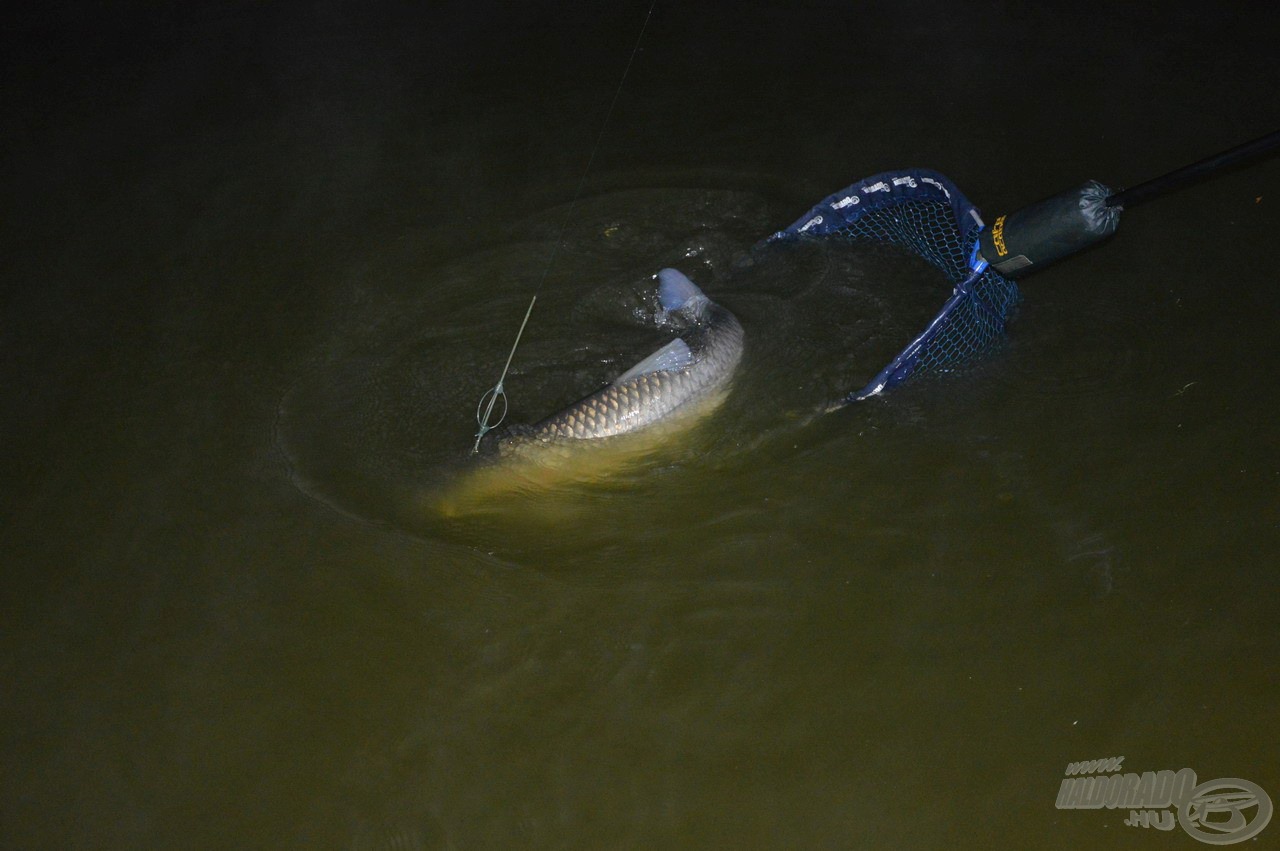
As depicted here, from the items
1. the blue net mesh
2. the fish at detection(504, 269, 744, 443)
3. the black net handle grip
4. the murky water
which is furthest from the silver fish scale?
the black net handle grip

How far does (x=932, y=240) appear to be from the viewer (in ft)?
10.9

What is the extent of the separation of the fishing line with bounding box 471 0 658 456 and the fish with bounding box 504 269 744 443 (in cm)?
13

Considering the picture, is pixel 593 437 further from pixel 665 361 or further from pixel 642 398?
pixel 665 361

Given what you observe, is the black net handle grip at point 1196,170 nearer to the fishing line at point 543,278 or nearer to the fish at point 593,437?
the fish at point 593,437

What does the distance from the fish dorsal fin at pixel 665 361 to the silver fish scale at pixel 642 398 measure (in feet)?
0.05

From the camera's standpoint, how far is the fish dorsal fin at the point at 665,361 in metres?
2.93

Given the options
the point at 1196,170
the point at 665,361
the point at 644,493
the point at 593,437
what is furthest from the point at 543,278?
the point at 1196,170

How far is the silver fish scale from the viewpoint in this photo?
9.33 ft

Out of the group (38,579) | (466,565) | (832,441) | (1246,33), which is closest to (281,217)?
(38,579)

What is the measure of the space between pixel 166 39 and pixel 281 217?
2508mm

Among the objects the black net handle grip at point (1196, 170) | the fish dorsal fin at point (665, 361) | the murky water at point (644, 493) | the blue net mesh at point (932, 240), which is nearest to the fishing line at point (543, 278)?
the murky water at point (644, 493)

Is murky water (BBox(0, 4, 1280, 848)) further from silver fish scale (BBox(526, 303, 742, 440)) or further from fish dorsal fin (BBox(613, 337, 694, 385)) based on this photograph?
fish dorsal fin (BBox(613, 337, 694, 385))

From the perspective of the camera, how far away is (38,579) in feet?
9.30

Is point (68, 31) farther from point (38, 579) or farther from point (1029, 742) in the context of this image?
point (1029, 742)
